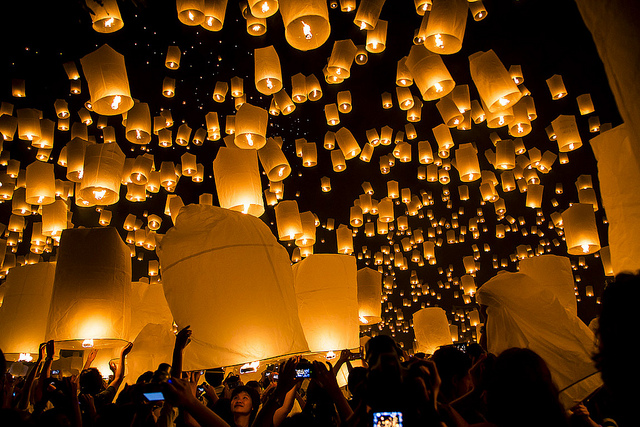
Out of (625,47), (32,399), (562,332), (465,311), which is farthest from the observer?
(465,311)

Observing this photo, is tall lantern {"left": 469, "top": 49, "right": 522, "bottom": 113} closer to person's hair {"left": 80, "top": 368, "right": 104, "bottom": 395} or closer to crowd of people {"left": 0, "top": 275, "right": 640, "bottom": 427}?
crowd of people {"left": 0, "top": 275, "right": 640, "bottom": 427}

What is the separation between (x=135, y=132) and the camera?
4.83 m

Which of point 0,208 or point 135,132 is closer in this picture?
point 135,132

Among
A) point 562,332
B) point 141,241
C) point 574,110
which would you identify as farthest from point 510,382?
point 141,241

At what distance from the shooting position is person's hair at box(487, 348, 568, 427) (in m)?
1.29

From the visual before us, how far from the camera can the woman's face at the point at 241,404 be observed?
261 centimetres

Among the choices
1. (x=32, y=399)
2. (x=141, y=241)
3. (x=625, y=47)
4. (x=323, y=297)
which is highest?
(x=141, y=241)

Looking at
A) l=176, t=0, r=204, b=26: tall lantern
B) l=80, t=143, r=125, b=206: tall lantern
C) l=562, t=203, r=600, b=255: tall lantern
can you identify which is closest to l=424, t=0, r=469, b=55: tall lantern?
l=176, t=0, r=204, b=26: tall lantern

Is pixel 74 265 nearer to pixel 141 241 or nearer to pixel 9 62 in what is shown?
pixel 9 62

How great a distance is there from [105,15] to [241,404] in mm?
2992

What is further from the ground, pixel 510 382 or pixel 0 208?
pixel 0 208

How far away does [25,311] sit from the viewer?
3.78m

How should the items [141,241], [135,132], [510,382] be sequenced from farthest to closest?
[141,241] < [135,132] < [510,382]

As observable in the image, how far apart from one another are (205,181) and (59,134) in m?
2.87
